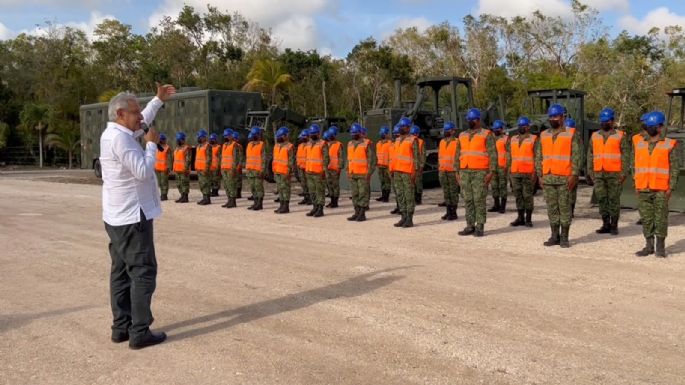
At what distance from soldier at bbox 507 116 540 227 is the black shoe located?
298 inches

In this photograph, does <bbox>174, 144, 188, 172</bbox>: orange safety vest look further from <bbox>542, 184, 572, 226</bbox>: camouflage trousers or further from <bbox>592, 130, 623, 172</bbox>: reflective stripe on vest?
<bbox>592, 130, 623, 172</bbox>: reflective stripe on vest

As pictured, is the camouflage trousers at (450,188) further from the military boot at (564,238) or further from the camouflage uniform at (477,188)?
the military boot at (564,238)

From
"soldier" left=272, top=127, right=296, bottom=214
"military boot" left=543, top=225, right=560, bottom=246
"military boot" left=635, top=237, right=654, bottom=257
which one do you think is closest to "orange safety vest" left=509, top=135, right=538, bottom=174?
"military boot" left=543, top=225, right=560, bottom=246

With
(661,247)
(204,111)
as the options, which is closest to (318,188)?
(661,247)

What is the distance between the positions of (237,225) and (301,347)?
23.4 ft

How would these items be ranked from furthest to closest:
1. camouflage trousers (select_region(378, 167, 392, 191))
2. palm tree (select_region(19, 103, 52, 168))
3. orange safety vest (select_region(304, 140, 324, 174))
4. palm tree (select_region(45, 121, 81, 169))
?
palm tree (select_region(45, 121, 81, 169)) → palm tree (select_region(19, 103, 52, 168)) → camouflage trousers (select_region(378, 167, 392, 191)) → orange safety vest (select_region(304, 140, 324, 174))

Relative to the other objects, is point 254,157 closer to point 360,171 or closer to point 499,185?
point 360,171

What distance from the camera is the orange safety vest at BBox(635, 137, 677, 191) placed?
8070 millimetres

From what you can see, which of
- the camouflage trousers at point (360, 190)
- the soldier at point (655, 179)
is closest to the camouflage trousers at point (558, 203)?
the soldier at point (655, 179)

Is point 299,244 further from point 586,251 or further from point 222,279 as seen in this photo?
point 586,251

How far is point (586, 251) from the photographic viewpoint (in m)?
8.38

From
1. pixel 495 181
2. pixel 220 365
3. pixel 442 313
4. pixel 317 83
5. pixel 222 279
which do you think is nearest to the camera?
pixel 220 365

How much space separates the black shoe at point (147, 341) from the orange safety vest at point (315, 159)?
28.3 feet

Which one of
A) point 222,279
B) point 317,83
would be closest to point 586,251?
point 222,279
